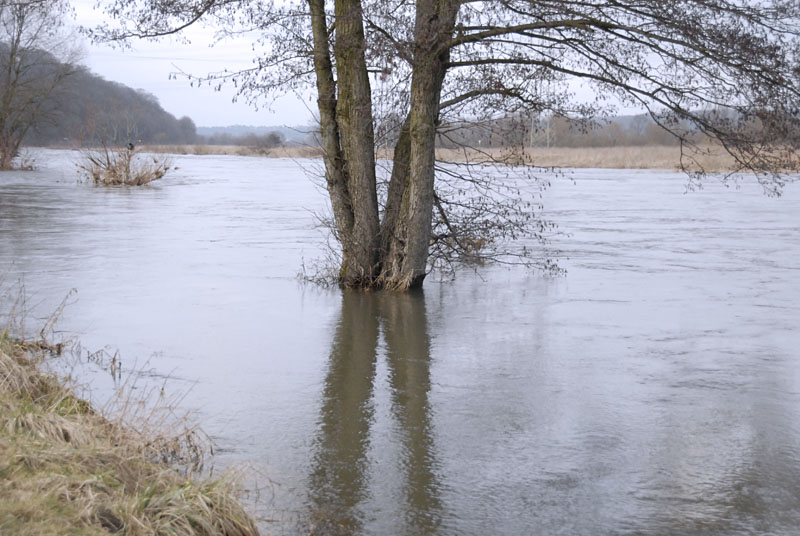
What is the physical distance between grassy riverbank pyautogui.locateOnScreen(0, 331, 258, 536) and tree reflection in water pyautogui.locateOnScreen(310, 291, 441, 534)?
0.79 m

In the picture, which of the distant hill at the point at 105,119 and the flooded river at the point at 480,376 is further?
the distant hill at the point at 105,119

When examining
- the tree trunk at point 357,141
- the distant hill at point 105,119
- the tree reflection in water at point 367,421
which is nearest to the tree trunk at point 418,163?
the tree trunk at point 357,141

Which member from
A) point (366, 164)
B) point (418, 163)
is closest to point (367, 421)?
point (418, 163)

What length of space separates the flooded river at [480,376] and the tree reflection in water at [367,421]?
0.08 feet

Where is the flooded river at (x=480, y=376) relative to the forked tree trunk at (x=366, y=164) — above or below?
below

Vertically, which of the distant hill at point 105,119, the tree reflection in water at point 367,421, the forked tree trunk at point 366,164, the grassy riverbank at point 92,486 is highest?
the distant hill at point 105,119

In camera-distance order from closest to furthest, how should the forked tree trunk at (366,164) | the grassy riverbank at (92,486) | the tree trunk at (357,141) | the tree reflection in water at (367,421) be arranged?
the grassy riverbank at (92,486) → the tree reflection in water at (367,421) → the forked tree trunk at (366,164) → the tree trunk at (357,141)

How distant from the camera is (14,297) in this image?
11.4 m

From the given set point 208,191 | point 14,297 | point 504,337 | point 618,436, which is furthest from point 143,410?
point 208,191

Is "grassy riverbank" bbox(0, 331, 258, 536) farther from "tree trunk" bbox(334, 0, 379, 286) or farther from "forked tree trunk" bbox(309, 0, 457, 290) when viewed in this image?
"tree trunk" bbox(334, 0, 379, 286)

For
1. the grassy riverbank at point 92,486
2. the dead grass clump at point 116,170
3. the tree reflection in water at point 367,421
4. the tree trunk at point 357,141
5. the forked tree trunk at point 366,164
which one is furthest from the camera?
the dead grass clump at point 116,170

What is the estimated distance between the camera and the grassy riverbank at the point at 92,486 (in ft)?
13.6

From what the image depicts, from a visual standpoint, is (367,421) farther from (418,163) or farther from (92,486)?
(418,163)

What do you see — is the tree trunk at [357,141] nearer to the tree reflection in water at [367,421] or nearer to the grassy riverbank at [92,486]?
the tree reflection in water at [367,421]
